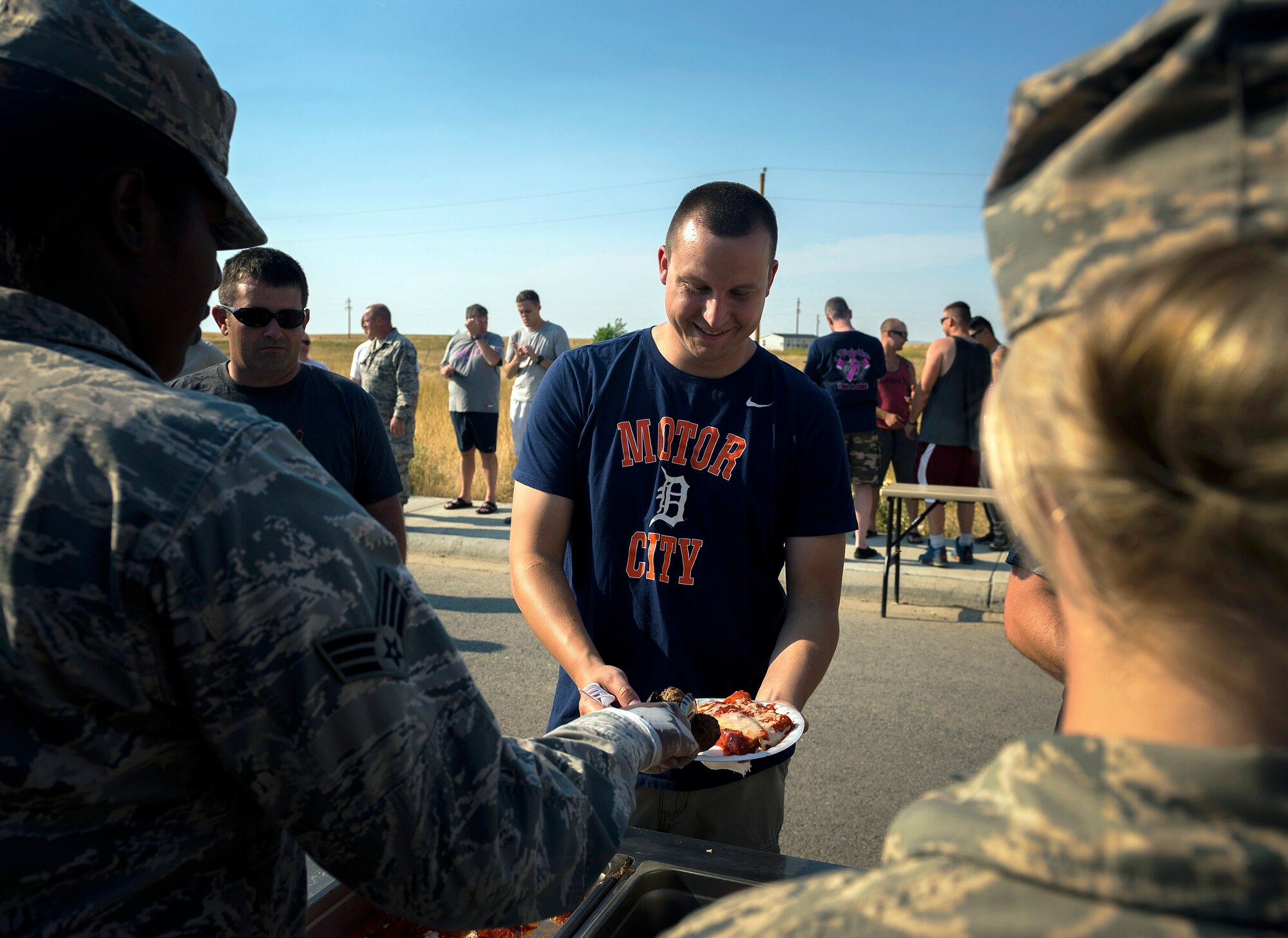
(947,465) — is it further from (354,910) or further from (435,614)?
(435,614)

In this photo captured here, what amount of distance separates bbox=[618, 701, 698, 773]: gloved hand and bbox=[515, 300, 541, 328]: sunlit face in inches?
333

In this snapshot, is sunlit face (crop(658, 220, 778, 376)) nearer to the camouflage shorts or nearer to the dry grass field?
the camouflage shorts

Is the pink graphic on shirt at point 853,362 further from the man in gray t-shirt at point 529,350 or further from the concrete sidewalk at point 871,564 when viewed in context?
the man in gray t-shirt at point 529,350

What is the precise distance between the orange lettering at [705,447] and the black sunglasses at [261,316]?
213cm

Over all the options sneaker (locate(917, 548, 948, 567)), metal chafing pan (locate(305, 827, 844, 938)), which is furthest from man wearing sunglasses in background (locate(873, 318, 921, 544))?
metal chafing pan (locate(305, 827, 844, 938))

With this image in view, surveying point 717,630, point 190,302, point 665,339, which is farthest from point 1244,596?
point 665,339

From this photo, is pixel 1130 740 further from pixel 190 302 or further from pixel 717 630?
pixel 717 630

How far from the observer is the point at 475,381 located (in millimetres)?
9797

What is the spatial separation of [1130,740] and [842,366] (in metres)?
8.16

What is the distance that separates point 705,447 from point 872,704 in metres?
3.56

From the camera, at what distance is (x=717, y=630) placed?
2.38 m

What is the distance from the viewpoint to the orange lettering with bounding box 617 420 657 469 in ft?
8.00

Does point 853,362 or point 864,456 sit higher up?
point 853,362

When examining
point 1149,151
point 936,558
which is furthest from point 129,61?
point 936,558
